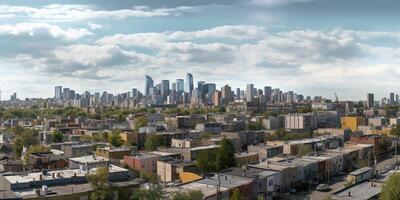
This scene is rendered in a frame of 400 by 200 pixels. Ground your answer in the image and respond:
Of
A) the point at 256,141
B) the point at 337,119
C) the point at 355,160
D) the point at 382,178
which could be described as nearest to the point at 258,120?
the point at 337,119

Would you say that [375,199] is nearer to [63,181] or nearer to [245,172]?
[245,172]

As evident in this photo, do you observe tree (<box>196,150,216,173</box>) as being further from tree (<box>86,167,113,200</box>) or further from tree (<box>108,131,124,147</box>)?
tree (<box>108,131,124,147</box>)

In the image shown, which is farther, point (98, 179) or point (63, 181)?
point (63, 181)

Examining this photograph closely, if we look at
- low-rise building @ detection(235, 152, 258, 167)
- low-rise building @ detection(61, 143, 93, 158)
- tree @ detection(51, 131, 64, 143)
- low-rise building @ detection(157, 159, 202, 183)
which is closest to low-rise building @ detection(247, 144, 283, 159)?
low-rise building @ detection(235, 152, 258, 167)

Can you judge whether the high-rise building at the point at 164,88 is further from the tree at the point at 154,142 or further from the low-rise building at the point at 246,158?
the low-rise building at the point at 246,158

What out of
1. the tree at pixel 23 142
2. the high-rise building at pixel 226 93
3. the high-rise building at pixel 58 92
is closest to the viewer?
the tree at pixel 23 142

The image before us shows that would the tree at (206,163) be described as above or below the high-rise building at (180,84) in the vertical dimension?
below

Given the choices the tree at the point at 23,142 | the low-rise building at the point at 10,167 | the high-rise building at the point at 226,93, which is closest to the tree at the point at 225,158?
the low-rise building at the point at 10,167

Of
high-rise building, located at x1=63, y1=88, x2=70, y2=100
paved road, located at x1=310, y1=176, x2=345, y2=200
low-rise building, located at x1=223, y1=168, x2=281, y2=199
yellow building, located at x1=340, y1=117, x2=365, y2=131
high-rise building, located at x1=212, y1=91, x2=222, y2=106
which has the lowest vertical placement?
paved road, located at x1=310, y1=176, x2=345, y2=200

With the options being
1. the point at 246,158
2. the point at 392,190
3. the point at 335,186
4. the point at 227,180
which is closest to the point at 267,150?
the point at 246,158
